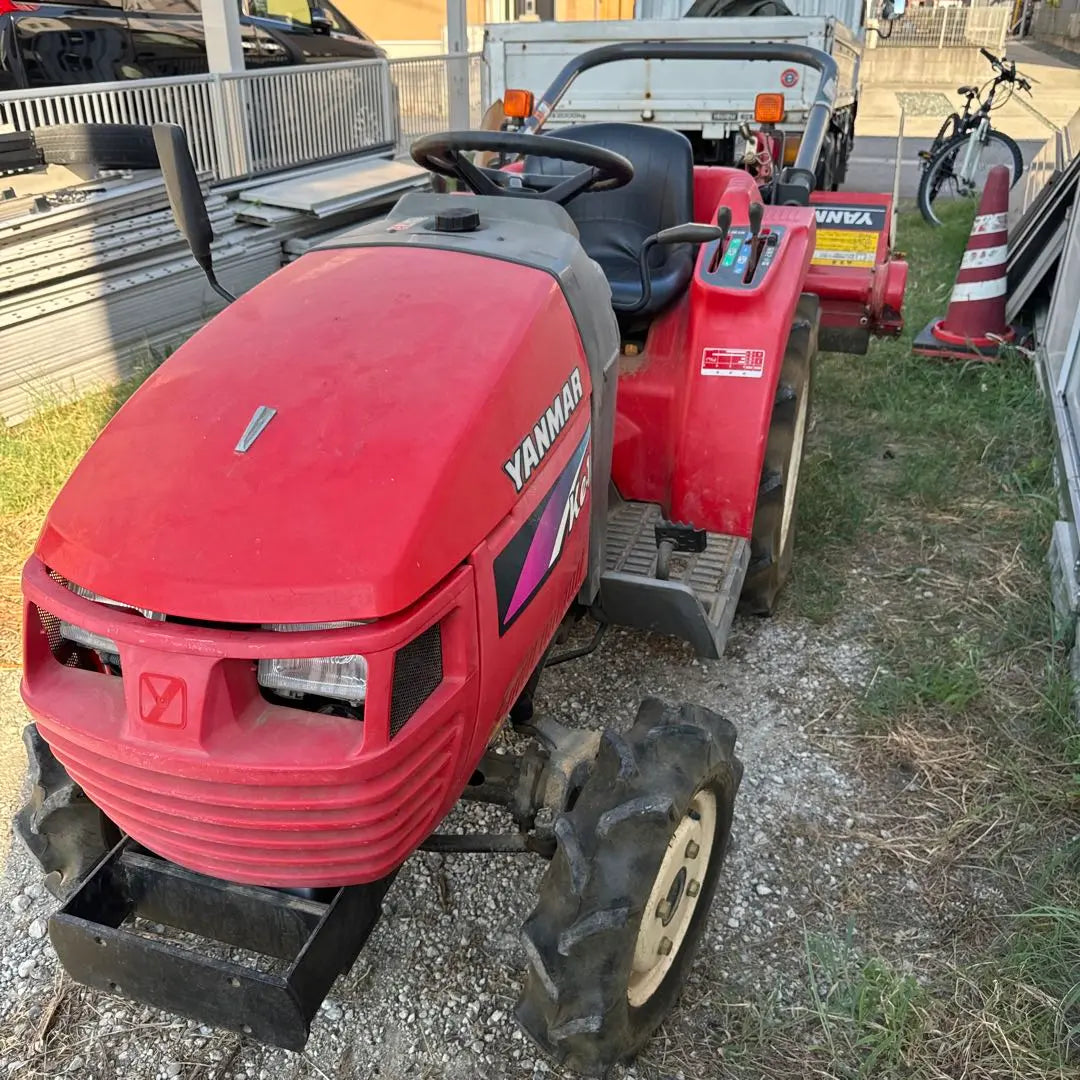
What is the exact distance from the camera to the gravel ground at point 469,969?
73.4 inches

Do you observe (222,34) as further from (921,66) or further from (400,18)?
(921,66)

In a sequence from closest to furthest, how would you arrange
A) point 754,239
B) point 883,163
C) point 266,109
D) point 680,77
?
1. point 754,239
2. point 266,109
3. point 680,77
4. point 883,163

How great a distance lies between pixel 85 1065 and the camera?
6.09ft

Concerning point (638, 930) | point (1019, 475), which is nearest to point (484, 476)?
point (638, 930)

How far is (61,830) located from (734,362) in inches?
74.3

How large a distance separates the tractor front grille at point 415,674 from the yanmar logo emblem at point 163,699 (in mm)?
270

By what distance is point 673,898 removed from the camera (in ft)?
5.95

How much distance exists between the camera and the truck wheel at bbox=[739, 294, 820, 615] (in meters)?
2.77

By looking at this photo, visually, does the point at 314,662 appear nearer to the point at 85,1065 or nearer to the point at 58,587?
the point at 58,587

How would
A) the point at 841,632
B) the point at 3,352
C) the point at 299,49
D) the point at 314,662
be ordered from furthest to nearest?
the point at 299,49 < the point at 3,352 < the point at 841,632 < the point at 314,662

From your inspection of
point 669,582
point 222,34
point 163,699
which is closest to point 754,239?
point 669,582

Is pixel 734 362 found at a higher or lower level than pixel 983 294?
higher

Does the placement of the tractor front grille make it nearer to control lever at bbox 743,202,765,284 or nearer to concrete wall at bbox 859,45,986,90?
control lever at bbox 743,202,765,284

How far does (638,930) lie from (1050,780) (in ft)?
4.67
